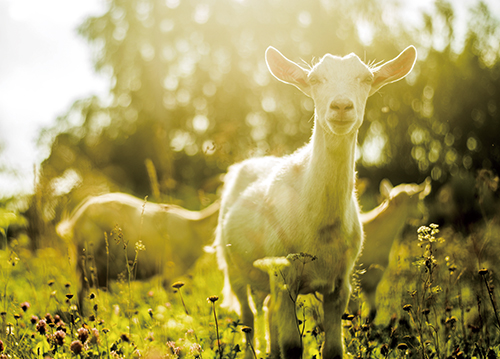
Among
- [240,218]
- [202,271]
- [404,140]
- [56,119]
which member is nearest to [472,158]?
[404,140]

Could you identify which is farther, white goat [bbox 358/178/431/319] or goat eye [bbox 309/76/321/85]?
white goat [bbox 358/178/431/319]

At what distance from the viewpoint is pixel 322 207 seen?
2.53 meters

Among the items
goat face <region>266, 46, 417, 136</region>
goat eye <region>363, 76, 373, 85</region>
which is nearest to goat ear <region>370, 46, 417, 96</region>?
goat face <region>266, 46, 417, 136</region>

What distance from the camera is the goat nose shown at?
227 cm

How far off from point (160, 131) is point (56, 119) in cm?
1007

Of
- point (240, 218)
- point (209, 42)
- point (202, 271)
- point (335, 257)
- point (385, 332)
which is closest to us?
point (335, 257)

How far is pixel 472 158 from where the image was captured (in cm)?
800

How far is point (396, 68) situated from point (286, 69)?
839 millimetres

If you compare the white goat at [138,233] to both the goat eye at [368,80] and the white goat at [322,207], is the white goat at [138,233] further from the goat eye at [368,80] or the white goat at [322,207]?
the goat eye at [368,80]

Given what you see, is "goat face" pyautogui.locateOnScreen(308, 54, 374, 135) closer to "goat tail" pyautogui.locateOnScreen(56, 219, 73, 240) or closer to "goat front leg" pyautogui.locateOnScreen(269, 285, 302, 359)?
"goat front leg" pyautogui.locateOnScreen(269, 285, 302, 359)

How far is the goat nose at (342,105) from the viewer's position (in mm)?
2266

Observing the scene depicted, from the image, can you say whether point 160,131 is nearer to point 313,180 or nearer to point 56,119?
point 313,180

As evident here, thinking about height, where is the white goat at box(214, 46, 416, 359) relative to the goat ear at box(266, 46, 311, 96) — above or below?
below

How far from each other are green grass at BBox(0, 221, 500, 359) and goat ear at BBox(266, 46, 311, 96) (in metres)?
1.39
